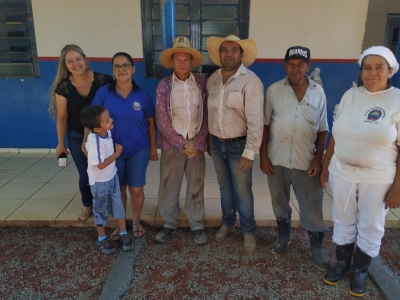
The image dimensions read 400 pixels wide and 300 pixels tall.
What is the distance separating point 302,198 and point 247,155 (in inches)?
19.3

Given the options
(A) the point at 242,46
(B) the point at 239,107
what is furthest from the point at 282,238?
(A) the point at 242,46

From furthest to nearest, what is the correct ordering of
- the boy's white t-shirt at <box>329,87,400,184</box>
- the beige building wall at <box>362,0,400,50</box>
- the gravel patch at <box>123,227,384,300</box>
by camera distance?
the beige building wall at <box>362,0,400,50</box> → the gravel patch at <box>123,227,384,300</box> → the boy's white t-shirt at <box>329,87,400,184</box>

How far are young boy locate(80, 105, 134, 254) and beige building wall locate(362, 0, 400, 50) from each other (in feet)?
16.7

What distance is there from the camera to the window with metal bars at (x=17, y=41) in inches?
165

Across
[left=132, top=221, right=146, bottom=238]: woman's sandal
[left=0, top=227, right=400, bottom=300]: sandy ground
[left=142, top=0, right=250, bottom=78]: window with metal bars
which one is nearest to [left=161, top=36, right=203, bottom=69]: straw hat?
[left=132, top=221, right=146, bottom=238]: woman's sandal

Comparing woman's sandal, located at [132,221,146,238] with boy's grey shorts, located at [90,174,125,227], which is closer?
boy's grey shorts, located at [90,174,125,227]

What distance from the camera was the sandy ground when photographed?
6.91 feet

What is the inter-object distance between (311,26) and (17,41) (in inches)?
151

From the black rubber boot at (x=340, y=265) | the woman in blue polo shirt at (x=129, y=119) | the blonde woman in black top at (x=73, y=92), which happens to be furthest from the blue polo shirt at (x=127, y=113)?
the black rubber boot at (x=340, y=265)

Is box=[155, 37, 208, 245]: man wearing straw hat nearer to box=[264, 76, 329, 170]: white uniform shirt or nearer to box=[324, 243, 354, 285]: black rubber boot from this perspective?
box=[264, 76, 329, 170]: white uniform shirt

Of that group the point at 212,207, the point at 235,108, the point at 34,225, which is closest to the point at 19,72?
the point at 34,225

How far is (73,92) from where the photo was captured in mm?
2463

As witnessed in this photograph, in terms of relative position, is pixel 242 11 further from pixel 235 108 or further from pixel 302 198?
pixel 302 198

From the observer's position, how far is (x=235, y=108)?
7.29 ft
